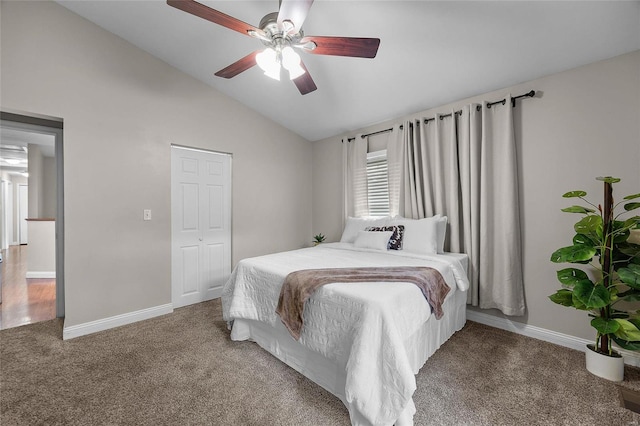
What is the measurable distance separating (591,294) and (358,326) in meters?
1.67

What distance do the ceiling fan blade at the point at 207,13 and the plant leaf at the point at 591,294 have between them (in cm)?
287

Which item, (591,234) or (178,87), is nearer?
(591,234)

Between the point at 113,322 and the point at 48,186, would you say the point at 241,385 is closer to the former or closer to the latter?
the point at 113,322

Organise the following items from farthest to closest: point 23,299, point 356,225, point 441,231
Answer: point 356,225 → point 23,299 → point 441,231

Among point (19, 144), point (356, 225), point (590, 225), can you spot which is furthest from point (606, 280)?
point (19, 144)

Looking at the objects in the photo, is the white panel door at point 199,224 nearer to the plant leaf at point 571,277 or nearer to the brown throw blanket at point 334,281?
the brown throw blanket at point 334,281

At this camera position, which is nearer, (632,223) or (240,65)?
(632,223)

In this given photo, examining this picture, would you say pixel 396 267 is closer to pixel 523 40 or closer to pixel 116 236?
pixel 523 40

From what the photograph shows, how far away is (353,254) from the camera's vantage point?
9.50 feet

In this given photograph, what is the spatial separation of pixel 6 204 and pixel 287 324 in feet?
26.7

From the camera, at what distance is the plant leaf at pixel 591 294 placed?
5.74ft

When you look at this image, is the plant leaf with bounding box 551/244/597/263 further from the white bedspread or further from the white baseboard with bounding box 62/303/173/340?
the white baseboard with bounding box 62/303/173/340

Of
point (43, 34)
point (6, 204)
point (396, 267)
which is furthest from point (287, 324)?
point (6, 204)

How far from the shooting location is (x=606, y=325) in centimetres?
181
